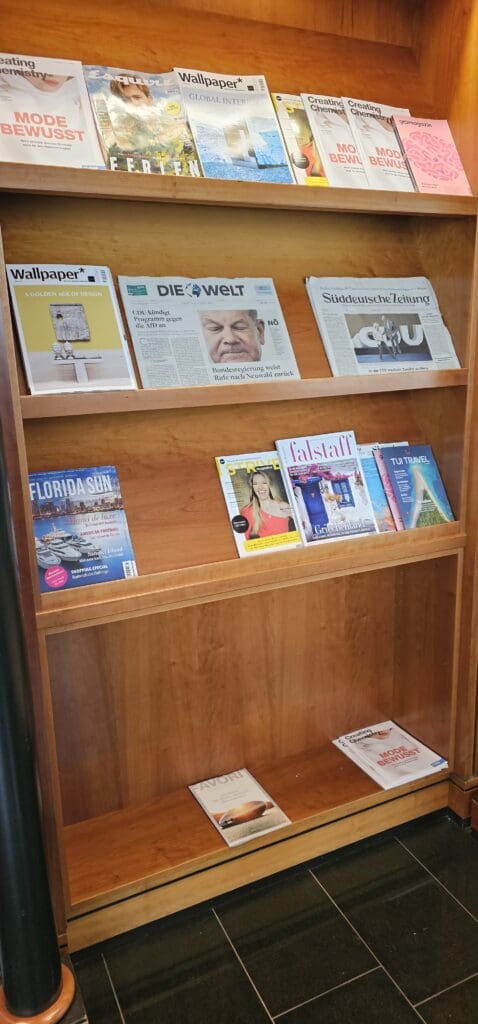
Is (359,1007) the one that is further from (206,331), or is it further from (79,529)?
(206,331)

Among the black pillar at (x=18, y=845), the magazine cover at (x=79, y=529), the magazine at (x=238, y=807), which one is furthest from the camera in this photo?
the magazine at (x=238, y=807)

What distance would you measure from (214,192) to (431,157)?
2.40 feet

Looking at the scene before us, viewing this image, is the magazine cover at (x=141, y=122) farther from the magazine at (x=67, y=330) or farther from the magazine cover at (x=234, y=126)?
the magazine at (x=67, y=330)

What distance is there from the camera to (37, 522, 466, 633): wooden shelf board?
1595 mm

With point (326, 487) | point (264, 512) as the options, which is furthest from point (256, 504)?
point (326, 487)

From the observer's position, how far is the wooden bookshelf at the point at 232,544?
170cm

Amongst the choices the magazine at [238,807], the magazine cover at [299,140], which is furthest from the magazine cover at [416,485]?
the magazine at [238,807]

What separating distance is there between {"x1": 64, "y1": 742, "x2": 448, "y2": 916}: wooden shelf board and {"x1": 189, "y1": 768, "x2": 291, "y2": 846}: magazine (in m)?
0.02

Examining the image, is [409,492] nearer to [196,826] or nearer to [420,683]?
[420,683]

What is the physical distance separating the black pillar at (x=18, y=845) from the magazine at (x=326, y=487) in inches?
34.2

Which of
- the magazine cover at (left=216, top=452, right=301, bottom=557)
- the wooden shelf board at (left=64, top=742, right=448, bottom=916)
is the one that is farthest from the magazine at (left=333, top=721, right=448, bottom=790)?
the magazine cover at (left=216, top=452, right=301, bottom=557)

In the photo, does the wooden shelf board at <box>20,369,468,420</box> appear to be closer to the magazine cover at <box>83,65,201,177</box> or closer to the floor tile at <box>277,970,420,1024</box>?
the magazine cover at <box>83,65,201,177</box>

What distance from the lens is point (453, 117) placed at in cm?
201

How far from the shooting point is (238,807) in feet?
6.75
